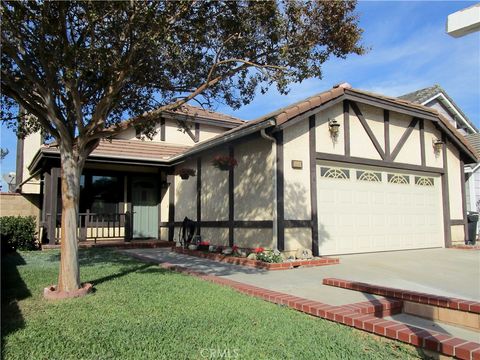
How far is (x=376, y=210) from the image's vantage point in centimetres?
1201

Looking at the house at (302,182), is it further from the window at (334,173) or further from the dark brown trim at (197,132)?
the dark brown trim at (197,132)

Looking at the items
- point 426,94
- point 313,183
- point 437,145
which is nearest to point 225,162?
point 313,183

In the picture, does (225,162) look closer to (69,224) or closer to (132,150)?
(132,150)

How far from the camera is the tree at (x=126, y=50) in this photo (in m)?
5.90

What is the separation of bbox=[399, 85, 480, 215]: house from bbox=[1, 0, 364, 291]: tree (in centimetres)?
1136

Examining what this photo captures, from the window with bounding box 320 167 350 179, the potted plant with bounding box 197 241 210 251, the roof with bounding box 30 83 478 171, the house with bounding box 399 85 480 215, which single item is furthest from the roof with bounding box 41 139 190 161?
the house with bounding box 399 85 480 215

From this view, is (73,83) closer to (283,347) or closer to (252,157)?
(283,347)

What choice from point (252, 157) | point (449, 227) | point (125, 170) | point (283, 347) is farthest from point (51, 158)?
point (449, 227)

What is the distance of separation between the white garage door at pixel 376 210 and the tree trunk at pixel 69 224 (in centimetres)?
635

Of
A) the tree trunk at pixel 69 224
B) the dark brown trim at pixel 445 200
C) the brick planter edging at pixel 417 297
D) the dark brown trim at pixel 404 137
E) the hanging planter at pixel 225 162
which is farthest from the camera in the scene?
the dark brown trim at pixel 445 200

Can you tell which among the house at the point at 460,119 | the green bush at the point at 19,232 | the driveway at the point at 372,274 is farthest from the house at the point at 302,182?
the house at the point at 460,119

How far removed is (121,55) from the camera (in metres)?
6.39

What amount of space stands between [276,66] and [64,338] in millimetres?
5230

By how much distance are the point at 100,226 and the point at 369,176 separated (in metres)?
9.34
